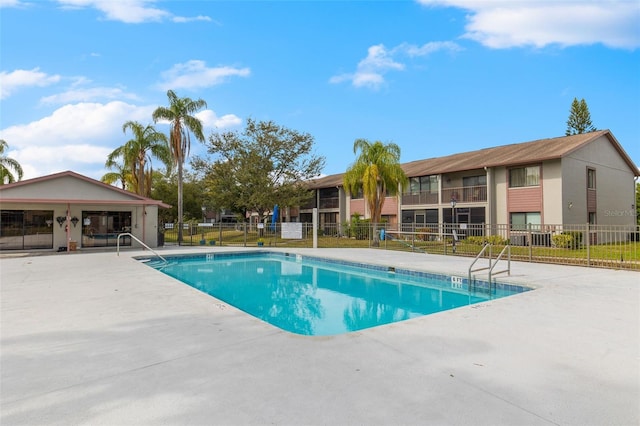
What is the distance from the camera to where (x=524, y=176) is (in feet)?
68.1

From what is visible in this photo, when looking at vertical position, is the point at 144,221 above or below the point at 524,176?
below

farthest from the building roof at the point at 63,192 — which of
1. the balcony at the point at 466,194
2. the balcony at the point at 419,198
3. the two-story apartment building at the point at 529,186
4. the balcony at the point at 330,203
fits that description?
the balcony at the point at 466,194

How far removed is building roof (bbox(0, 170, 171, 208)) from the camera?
55.3 feet

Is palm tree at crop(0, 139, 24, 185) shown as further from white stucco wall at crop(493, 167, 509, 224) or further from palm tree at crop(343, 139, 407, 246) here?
white stucco wall at crop(493, 167, 509, 224)

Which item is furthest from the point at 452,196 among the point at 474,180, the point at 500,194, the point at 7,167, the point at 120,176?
the point at 7,167

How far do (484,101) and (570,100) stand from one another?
3073 cm

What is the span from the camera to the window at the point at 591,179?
21.2 m

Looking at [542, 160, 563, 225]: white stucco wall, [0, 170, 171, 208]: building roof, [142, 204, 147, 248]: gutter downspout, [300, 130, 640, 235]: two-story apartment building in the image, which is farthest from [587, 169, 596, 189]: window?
[142, 204, 147, 248]: gutter downspout

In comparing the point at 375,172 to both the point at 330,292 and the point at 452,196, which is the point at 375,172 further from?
the point at 330,292

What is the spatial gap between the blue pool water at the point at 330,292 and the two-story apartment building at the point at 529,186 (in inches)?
365

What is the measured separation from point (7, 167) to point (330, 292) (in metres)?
31.3

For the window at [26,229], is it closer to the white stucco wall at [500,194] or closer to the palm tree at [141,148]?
the palm tree at [141,148]

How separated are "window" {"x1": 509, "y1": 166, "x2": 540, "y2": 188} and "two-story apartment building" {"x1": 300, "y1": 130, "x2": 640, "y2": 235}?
50 mm

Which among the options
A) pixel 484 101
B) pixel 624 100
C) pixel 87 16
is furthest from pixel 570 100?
pixel 87 16
